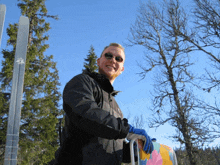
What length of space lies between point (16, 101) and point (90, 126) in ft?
17.1

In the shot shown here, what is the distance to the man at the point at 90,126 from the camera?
125 centimetres

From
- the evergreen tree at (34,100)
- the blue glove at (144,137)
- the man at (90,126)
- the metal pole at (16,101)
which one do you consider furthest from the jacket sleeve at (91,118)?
the evergreen tree at (34,100)

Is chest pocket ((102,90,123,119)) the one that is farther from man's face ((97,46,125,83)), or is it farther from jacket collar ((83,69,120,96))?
man's face ((97,46,125,83))

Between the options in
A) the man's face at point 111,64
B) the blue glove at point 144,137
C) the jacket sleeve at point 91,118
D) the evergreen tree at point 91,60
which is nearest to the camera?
the jacket sleeve at point 91,118

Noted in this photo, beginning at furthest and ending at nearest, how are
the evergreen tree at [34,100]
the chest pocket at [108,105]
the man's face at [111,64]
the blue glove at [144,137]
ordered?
the evergreen tree at [34,100] → the man's face at [111,64] → the chest pocket at [108,105] → the blue glove at [144,137]

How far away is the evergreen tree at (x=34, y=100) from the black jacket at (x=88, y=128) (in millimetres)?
11160

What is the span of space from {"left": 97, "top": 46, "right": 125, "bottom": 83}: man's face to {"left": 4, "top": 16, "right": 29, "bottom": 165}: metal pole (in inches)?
168

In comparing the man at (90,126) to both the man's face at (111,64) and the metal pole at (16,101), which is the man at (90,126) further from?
the metal pole at (16,101)

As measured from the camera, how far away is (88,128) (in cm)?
126

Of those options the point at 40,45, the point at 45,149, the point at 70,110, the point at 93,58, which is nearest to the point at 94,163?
the point at 70,110

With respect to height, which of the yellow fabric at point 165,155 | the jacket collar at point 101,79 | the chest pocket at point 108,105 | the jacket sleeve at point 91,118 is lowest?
the yellow fabric at point 165,155

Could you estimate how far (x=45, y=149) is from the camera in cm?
1202

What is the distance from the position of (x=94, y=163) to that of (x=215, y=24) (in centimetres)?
1056

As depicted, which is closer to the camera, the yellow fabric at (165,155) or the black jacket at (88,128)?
the black jacket at (88,128)
